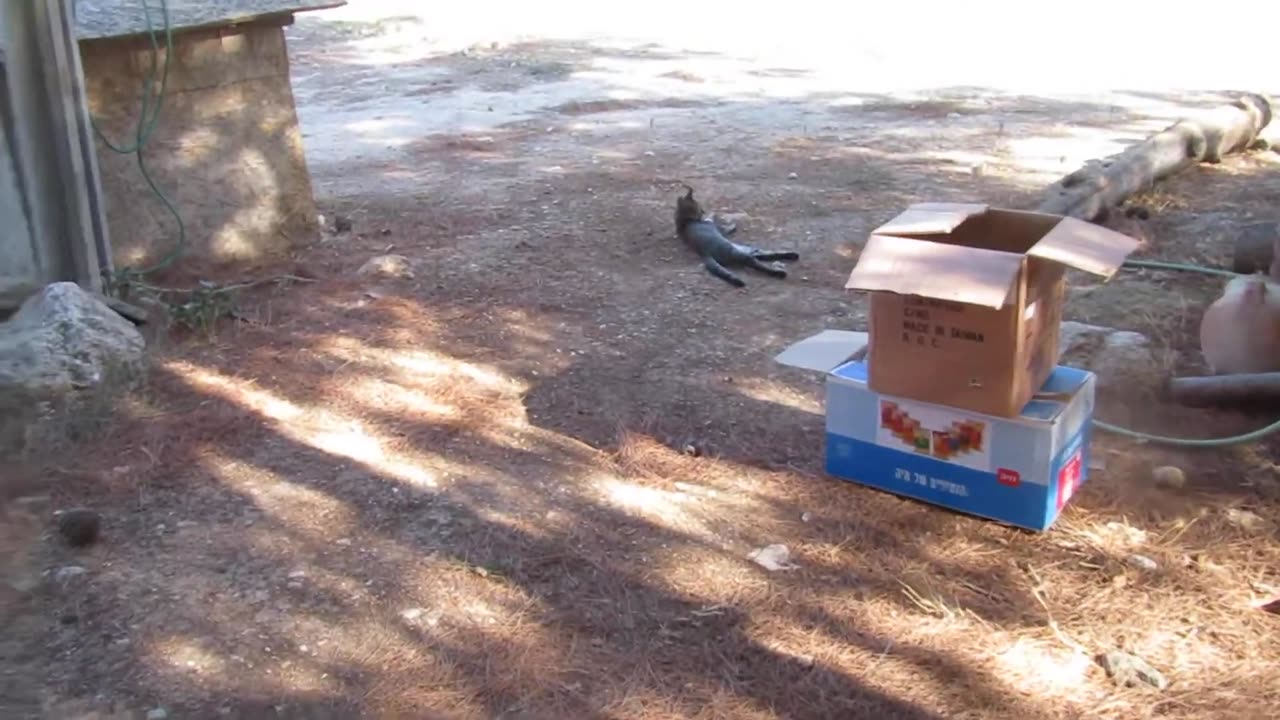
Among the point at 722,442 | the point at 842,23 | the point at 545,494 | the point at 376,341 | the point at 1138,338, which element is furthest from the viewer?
the point at 842,23

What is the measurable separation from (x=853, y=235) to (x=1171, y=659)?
337 centimetres

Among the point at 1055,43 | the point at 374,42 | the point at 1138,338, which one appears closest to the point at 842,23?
the point at 1055,43

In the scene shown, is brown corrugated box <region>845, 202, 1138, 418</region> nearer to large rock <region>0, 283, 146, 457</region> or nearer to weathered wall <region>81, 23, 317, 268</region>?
large rock <region>0, 283, 146, 457</region>

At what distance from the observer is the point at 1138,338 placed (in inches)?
163

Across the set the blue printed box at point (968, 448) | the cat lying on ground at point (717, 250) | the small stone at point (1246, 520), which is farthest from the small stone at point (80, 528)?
the small stone at point (1246, 520)

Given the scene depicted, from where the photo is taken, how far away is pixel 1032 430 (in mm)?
2996

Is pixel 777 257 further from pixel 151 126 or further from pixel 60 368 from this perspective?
pixel 60 368

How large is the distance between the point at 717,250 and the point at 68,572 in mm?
3014

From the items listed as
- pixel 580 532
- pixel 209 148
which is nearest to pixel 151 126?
pixel 209 148

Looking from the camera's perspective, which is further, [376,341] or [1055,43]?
[1055,43]

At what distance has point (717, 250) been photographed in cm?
528

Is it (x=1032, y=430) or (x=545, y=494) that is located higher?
(x=1032, y=430)

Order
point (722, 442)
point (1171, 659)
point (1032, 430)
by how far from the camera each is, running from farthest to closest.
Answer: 1. point (722, 442)
2. point (1032, 430)
3. point (1171, 659)

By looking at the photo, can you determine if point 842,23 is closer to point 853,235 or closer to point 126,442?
point 853,235
